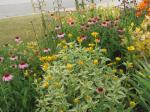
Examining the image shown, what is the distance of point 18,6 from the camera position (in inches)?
736

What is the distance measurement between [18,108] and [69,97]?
2.07 ft

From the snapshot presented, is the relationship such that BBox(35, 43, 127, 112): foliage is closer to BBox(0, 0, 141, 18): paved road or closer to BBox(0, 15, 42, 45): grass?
BBox(0, 15, 42, 45): grass

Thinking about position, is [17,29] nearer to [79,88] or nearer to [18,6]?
[79,88]

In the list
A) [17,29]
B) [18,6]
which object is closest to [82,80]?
[17,29]

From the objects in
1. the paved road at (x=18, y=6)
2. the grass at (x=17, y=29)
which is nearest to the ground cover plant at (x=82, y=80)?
the grass at (x=17, y=29)

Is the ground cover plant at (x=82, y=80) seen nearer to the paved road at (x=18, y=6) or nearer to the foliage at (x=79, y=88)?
the foliage at (x=79, y=88)

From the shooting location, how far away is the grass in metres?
9.67

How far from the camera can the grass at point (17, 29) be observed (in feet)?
31.7

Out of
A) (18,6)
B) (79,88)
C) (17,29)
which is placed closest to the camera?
(79,88)

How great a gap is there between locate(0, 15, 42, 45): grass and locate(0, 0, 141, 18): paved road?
11.7ft

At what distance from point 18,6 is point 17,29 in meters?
7.94

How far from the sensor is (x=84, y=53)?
4.95 m

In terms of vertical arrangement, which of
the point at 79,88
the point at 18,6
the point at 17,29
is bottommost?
the point at 18,6

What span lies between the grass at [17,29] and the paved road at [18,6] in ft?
11.7
